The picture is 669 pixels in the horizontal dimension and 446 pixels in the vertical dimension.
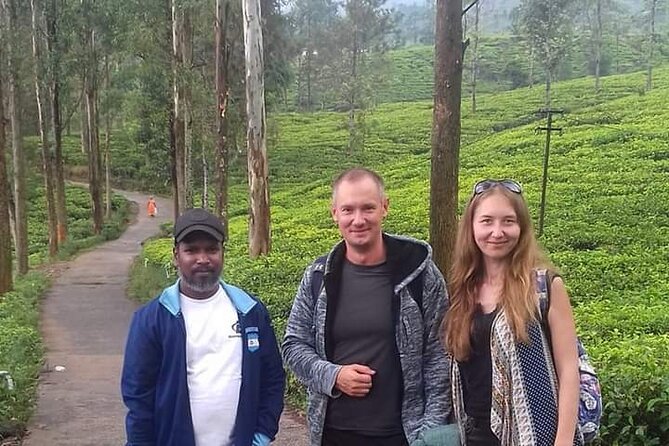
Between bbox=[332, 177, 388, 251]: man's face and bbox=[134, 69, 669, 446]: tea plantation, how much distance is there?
2.20 metres

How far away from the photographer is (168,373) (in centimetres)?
281

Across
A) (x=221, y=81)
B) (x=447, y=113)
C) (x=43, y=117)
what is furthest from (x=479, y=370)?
(x=43, y=117)

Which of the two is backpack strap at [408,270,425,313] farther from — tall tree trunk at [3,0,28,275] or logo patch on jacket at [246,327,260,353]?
tall tree trunk at [3,0,28,275]

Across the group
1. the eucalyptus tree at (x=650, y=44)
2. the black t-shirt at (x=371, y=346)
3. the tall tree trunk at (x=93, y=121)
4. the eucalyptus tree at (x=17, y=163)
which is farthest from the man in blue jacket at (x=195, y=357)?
the eucalyptus tree at (x=650, y=44)

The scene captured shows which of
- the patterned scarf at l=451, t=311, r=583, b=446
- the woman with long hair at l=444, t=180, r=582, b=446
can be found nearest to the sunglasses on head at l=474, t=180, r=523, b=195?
the woman with long hair at l=444, t=180, r=582, b=446

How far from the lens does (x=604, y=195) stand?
1728 centimetres

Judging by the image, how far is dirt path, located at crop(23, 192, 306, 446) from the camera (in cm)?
629

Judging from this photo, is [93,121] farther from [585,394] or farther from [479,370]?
[585,394]

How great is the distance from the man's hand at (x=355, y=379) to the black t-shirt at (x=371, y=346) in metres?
0.04

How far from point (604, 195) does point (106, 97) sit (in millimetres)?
18020

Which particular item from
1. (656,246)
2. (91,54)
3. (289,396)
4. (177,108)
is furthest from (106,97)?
(289,396)

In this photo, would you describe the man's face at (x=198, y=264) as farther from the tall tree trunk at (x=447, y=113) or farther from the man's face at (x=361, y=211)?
the tall tree trunk at (x=447, y=113)

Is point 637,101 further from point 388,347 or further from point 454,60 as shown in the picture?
point 388,347

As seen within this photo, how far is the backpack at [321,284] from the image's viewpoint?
278 cm
